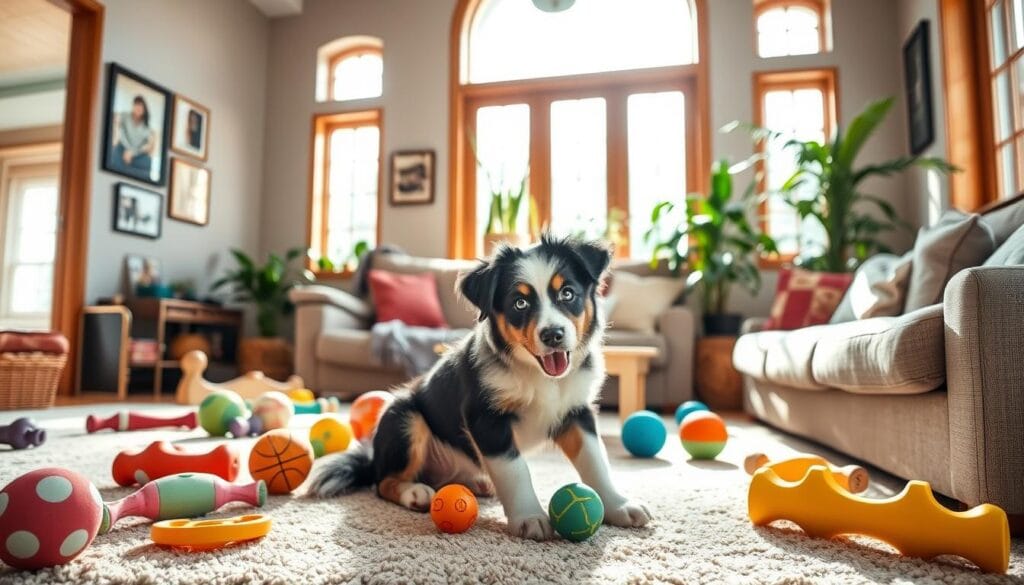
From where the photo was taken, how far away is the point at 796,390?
2855 mm

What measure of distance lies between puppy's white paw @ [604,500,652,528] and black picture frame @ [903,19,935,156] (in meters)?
4.59

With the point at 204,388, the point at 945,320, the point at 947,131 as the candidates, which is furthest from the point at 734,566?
the point at 947,131

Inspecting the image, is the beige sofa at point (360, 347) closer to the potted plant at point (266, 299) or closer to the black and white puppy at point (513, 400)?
the potted plant at point (266, 299)

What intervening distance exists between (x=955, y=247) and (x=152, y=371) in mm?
5687

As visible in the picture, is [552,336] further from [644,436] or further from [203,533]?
[644,436]

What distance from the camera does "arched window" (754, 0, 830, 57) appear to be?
602 centimetres

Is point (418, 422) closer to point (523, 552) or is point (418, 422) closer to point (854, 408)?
point (523, 552)

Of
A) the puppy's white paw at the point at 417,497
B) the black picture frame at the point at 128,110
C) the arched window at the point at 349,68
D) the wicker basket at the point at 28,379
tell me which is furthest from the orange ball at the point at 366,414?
the arched window at the point at 349,68

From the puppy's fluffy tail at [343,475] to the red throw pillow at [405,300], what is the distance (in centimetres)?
340

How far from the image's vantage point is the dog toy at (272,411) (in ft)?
9.40

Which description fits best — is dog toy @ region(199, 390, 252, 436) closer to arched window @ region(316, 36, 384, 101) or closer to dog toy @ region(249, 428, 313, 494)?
dog toy @ region(249, 428, 313, 494)

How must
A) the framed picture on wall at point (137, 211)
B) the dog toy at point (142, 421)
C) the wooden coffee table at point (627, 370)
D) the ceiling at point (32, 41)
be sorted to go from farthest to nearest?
the ceiling at point (32, 41)
the framed picture on wall at point (137, 211)
the wooden coffee table at point (627, 370)
the dog toy at point (142, 421)

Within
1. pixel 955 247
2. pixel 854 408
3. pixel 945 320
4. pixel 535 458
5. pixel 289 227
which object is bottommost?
pixel 535 458

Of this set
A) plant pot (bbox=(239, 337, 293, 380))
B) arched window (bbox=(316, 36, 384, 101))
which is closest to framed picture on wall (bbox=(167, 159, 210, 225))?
plant pot (bbox=(239, 337, 293, 380))
